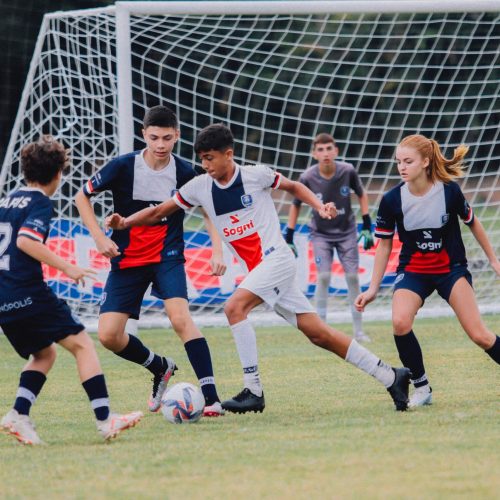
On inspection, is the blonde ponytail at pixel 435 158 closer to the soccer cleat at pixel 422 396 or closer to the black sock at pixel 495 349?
the black sock at pixel 495 349

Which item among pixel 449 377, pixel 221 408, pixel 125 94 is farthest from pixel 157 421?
pixel 125 94

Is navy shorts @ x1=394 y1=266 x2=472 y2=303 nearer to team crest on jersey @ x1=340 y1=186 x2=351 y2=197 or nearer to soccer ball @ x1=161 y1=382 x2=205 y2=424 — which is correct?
soccer ball @ x1=161 y1=382 x2=205 y2=424

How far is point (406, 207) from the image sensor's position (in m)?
5.87

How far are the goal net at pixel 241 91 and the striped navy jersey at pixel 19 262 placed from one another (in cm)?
424

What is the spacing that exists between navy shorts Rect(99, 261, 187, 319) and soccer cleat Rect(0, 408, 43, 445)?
3.58ft

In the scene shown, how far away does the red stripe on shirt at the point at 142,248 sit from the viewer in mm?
6086

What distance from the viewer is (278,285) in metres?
5.74

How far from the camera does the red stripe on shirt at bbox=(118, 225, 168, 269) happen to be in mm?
6086

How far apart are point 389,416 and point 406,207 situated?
1.15 metres

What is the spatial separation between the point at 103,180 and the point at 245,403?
1.50 m

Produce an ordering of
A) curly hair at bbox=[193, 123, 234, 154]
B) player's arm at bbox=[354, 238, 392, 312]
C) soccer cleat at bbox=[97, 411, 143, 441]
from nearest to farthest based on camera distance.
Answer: soccer cleat at bbox=[97, 411, 143, 441] → curly hair at bbox=[193, 123, 234, 154] → player's arm at bbox=[354, 238, 392, 312]

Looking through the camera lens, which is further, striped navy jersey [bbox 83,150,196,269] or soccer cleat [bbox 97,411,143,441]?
striped navy jersey [bbox 83,150,196,269]

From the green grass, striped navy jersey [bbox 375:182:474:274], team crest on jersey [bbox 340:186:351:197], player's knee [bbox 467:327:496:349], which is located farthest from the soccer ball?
team crest on jersey [bbox 340:186:351:197]

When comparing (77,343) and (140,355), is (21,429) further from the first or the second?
(140,355)
